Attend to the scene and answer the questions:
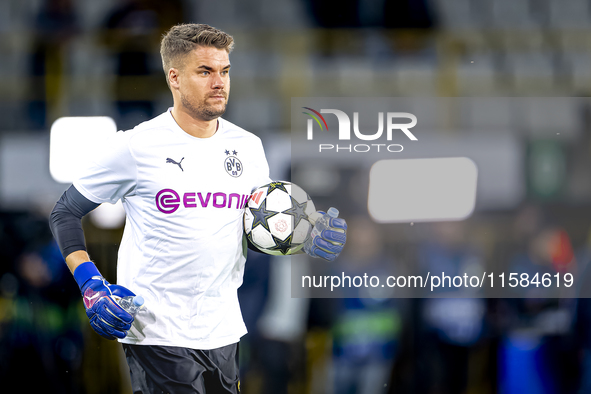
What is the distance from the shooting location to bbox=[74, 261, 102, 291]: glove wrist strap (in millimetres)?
1808

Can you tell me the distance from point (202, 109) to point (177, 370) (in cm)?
95

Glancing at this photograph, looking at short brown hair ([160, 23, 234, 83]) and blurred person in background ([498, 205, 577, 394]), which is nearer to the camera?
short brown hair ([160, 23, 234, 83])

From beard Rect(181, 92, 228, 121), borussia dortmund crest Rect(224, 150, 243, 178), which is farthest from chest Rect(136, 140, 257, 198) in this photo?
beard Rect(181, 92, 228, 121)

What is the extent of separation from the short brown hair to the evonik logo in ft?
2.78

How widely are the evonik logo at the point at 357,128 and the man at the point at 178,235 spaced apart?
834 mm

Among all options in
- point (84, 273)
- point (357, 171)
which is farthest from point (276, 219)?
point (357, 171)

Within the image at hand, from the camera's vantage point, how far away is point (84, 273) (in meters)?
1.82

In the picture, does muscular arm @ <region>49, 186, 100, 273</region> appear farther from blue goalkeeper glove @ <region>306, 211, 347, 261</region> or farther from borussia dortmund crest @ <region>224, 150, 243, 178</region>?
blue goalkeeper glove @ <region>306, 211, 347, 261</region>

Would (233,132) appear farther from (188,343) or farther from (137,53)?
(137,53)

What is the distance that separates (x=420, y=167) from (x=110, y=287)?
167 cm

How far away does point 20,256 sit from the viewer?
2783 mm

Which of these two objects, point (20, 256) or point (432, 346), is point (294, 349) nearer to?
point (432, 346)
